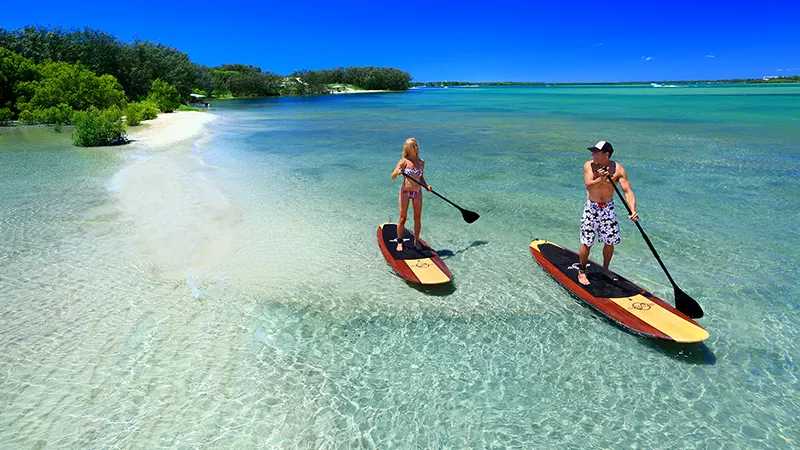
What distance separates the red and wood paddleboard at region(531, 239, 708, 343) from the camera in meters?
6.07

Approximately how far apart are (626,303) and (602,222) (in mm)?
1321

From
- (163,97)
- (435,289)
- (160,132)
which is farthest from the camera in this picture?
(163,97)

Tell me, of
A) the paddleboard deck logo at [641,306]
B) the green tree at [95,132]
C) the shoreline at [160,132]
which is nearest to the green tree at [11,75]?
the shoreline at [160,132]

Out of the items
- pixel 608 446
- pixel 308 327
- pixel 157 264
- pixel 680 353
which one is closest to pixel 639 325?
pixel 680 353

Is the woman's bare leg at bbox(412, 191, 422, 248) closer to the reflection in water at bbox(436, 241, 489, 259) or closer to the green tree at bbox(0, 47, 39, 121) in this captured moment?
the reflection in water at bbox(436, 241, 489, 259)

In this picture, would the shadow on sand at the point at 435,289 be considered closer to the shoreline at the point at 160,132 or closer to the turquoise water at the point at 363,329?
the turquoise water at the point at 363,329

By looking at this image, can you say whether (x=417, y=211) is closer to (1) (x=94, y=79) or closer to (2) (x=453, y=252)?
(2) (x=453, y=252)

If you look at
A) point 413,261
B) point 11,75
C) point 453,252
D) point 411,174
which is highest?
point 11,75

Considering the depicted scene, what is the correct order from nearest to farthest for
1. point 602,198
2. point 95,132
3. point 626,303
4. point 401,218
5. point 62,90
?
point 626,303, point 602,198, point 401,218, point 95,132, point 62,90

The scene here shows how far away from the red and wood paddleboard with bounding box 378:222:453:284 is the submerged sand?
12.3ft

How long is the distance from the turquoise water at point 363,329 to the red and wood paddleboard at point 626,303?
27 centimetres

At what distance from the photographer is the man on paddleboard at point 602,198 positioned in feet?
21.7

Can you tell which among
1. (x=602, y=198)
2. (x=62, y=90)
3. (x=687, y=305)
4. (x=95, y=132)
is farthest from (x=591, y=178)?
(x=62, y=90)

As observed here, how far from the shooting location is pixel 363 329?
22.6 feet
